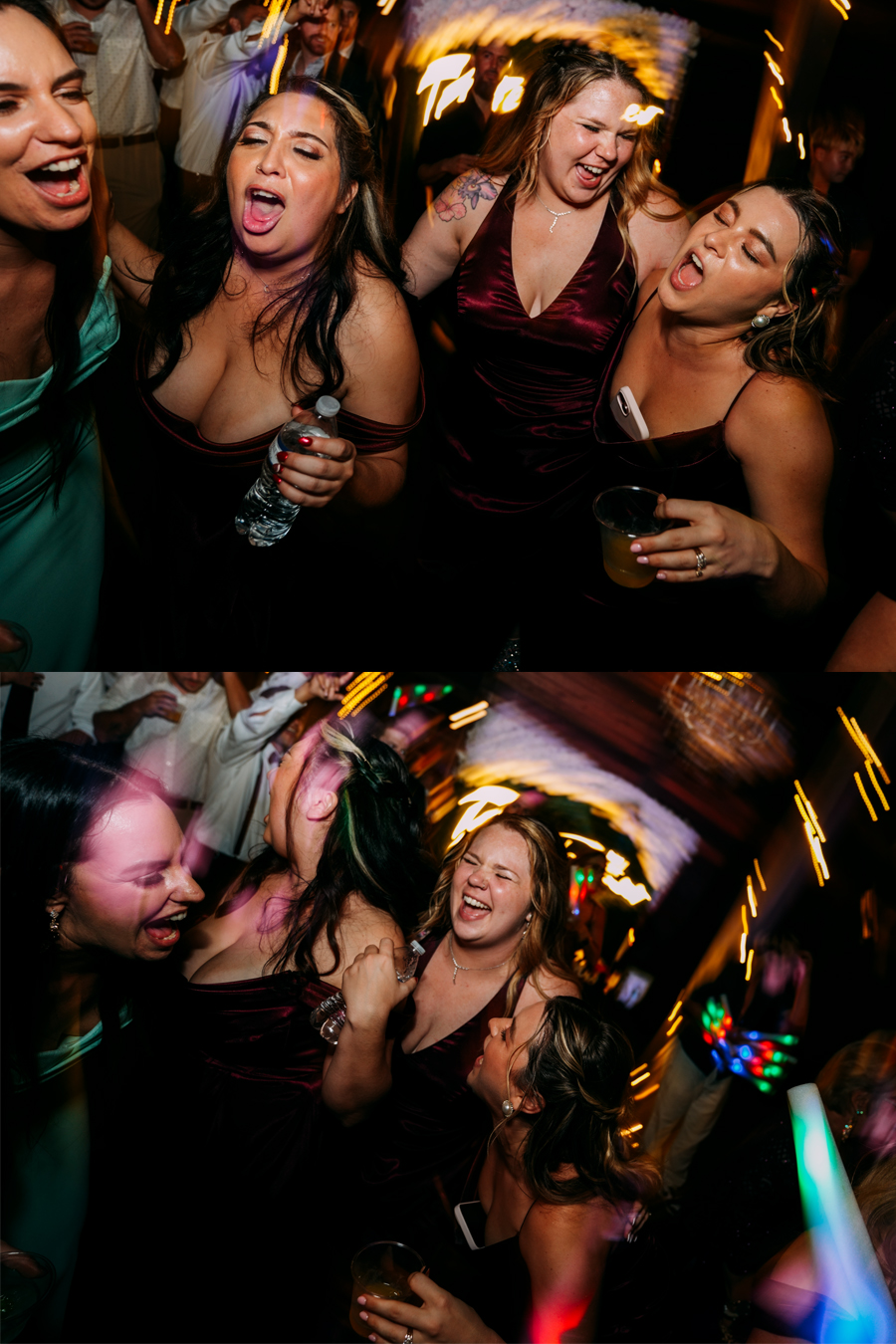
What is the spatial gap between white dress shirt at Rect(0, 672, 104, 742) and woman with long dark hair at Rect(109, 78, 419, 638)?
10.1 inches

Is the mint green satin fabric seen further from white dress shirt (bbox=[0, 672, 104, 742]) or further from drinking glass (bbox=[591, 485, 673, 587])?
drinking glass (bbox=[591, 485, 673, 587])

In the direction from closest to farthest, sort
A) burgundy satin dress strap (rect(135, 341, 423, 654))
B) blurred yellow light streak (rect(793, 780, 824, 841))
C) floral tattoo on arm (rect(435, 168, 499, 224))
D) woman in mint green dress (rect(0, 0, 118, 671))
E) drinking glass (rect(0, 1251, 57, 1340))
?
woman in mint green dress (rect(0, 0, 118, 671)) < floral tattoo on arm (rect(435, 168, 499, 224)) < burgundy satin dress strap (rect(135, 341, 423, 654)) < drinking glass (rect(0, 1251, 57, 1340)) < blurred yellow light streak (rect(793, 780, 824, 841))

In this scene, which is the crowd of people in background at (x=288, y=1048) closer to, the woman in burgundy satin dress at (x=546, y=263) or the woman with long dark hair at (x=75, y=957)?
the woman with long dark hair at (x=75, y=957)


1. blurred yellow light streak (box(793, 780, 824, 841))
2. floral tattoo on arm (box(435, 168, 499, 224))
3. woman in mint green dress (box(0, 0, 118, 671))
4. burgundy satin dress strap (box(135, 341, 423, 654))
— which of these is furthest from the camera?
blurred yellow light streak (box(793, 780, 824, 841))

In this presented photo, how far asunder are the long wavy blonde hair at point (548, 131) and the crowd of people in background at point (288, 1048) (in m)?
0.91

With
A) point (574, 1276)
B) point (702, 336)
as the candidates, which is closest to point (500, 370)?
point (702, 336)

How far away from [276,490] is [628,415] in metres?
0.62

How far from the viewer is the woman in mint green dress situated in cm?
146

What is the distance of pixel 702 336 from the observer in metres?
1.63

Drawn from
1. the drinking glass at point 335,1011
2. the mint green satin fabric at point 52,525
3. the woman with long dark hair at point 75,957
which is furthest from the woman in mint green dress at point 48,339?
the drinking glass at point 335,1011

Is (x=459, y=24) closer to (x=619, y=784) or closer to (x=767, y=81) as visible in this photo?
(x=767, y=81)

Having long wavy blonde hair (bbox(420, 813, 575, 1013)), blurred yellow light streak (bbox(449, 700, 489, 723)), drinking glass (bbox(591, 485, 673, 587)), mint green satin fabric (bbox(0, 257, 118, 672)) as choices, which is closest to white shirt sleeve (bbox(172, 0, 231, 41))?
mint green satin fabric (bbox(0, 257, 118, 672))

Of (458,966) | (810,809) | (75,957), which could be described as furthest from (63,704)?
(810,809)

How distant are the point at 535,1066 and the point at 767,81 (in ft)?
5.54
